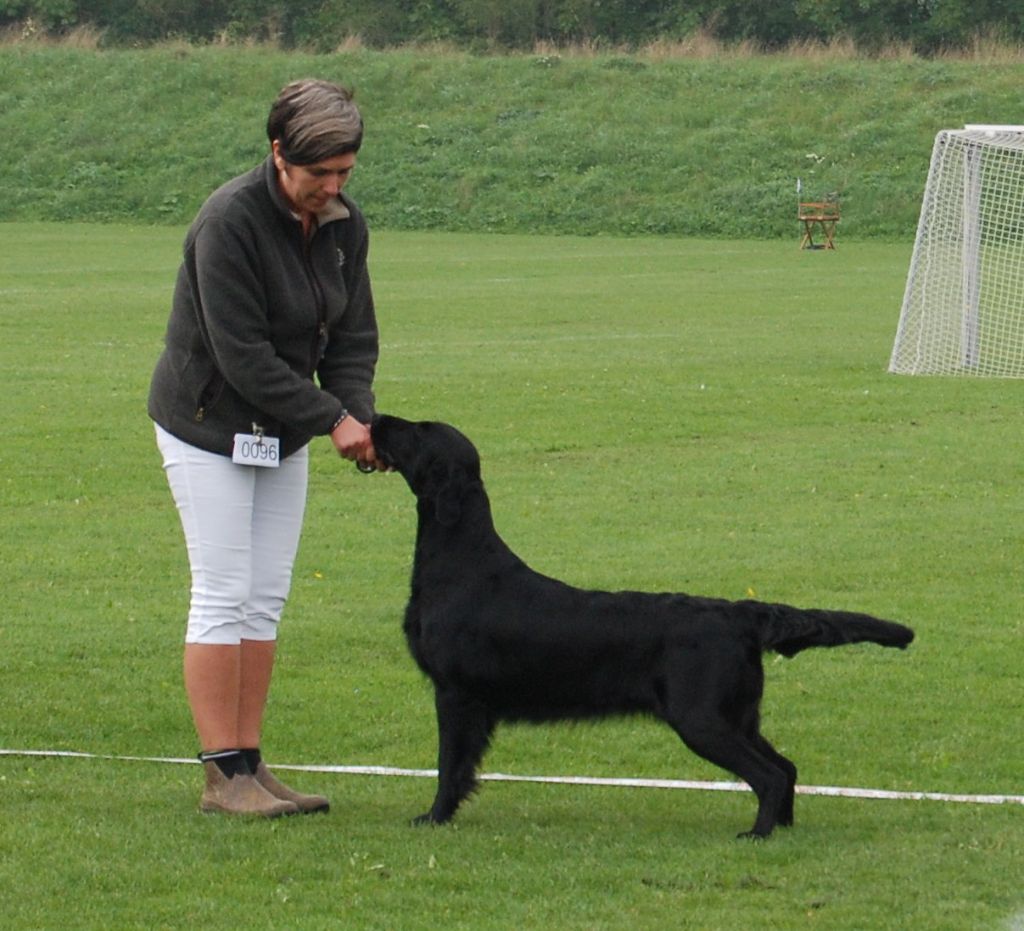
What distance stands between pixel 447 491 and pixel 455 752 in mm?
753

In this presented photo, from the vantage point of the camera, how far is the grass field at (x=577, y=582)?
505 cm

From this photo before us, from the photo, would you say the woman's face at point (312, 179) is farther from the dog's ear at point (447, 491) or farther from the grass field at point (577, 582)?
the grass field at point (577, 582)

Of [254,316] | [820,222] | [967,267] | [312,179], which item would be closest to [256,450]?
[254,316]

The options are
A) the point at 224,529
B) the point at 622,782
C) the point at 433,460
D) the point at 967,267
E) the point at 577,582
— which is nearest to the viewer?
the point at 224,529

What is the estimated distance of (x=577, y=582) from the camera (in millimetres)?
9578

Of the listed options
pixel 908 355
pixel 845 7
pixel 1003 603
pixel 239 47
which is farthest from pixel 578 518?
pixel 845 7

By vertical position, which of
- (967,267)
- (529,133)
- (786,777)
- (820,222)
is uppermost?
(786,777)

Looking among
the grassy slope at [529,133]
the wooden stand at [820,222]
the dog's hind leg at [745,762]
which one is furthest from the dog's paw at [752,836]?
the grassy slope at [529,133]

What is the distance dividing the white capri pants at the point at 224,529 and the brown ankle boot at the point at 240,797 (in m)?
0.40

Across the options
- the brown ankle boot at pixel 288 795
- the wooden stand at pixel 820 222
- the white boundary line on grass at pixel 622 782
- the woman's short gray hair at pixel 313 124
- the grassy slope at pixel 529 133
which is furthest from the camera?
the grassy slope at pixel 529 133

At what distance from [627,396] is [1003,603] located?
25.3 feet

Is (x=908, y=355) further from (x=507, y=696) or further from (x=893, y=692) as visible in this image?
(x=507, y=696)

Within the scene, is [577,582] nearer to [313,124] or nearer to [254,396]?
[254,396]

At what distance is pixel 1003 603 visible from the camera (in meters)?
9.20
